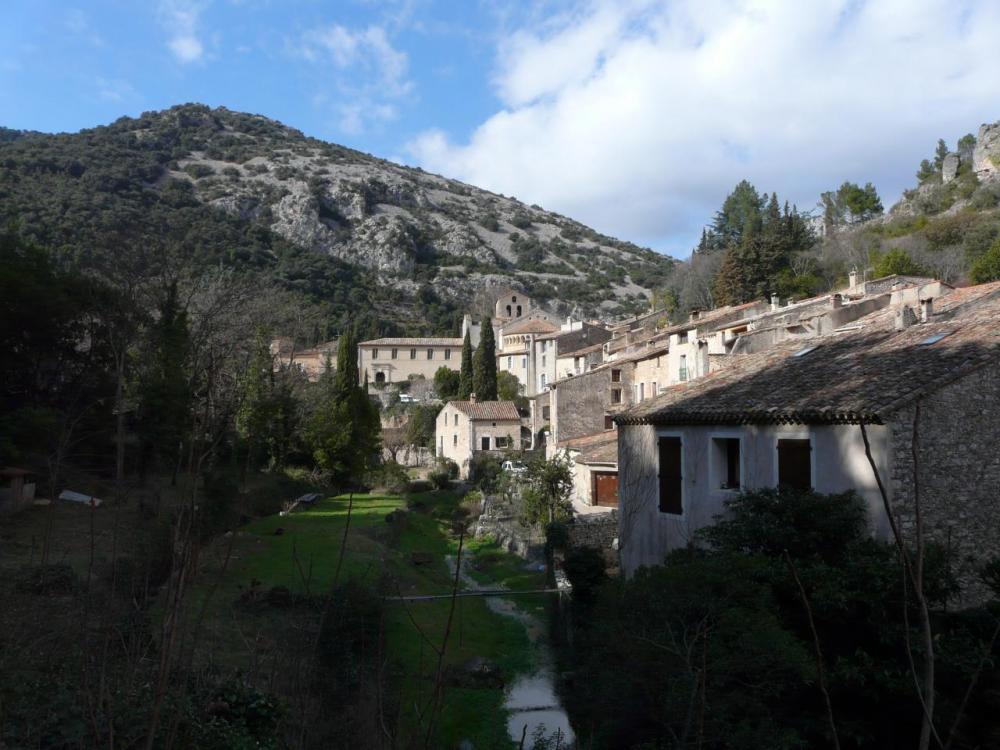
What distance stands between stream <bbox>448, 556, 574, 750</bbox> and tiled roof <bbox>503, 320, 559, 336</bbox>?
4558cm

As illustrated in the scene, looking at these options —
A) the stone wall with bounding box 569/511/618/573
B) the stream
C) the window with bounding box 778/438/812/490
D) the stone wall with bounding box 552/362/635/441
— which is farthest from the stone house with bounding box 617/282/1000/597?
the stone wall with bounding box 552/362/635/441

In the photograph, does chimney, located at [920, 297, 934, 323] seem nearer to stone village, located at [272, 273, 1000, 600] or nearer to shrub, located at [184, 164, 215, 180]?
stone village, located at [272, 273, 1000, 600]

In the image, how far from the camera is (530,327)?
6219cm

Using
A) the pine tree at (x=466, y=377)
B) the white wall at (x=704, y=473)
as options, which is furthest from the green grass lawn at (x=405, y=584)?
the pine tree at (x=466, y=377)

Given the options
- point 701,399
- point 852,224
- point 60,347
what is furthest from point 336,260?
point 701,399

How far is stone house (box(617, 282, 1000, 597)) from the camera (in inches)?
392

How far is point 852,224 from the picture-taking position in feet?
228

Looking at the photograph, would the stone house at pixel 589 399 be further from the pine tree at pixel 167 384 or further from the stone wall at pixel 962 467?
the stone wall at pixel 962 467

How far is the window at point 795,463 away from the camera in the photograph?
10859 millimetres

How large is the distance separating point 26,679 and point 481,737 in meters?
6.33

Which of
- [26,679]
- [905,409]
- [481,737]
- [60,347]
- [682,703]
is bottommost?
[481,737]

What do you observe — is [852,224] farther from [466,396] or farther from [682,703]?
[682,703]

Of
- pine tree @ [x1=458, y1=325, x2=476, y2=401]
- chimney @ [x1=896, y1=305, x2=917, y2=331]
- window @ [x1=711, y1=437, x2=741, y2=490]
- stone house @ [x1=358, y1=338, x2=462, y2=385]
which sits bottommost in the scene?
window @ [x1=711, y1=437, x2=741, y2=490]

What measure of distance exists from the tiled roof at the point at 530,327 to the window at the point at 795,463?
4975cm
